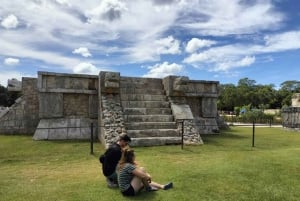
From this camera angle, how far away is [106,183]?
5.56 meters

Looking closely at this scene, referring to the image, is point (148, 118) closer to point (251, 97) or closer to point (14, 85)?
point (14, 85)

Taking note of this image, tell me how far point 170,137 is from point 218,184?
4870 mm

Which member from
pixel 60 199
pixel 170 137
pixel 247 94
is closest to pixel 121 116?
pixel 170 137

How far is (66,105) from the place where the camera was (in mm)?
11617

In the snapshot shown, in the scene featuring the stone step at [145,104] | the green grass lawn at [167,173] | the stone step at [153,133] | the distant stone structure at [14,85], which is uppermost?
the distant stone structure at [14,85]

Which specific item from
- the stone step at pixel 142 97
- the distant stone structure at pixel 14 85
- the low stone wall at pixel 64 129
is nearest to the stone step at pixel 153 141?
the low stone wall at pixel 64 129

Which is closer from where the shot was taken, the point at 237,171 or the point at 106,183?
the point at 106,183

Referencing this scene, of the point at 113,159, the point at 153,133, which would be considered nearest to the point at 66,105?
the point at 153,133

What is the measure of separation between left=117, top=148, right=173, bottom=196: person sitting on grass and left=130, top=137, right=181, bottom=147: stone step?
15.6 ft

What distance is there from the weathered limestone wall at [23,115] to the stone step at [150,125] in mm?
4802

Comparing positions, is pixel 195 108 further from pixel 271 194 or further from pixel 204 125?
pixel 271 194

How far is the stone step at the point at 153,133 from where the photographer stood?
1016 cm

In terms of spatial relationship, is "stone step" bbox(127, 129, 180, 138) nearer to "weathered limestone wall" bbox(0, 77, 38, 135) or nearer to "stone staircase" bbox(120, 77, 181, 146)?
"stone staircase" bbox(120, 77, 181, 146)

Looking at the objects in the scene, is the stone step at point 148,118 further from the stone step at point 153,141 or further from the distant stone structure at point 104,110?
the stone step at point 153,141
